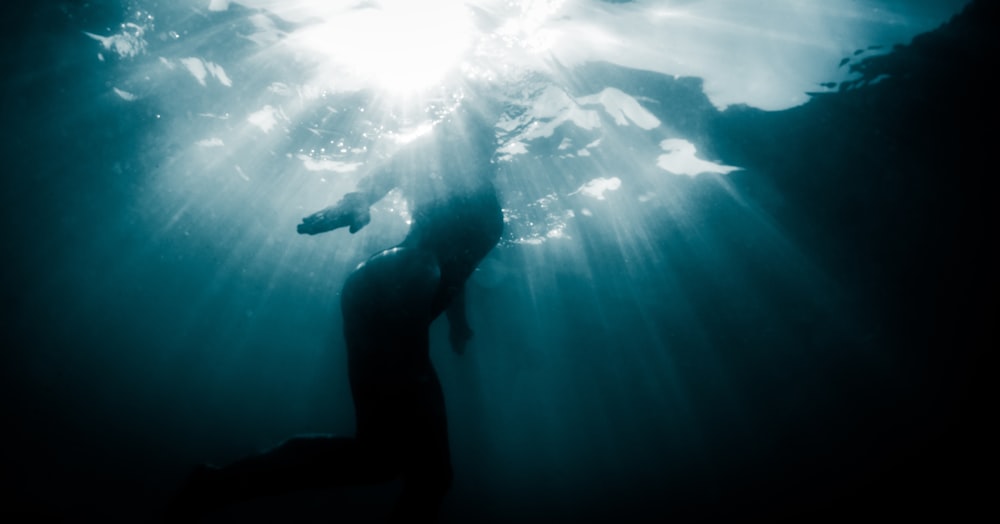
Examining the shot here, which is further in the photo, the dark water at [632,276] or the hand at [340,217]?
the dark water at [632,276]

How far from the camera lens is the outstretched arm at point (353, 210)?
272 centimetres

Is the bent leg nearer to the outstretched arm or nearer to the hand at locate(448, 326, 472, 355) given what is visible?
the outstretched arm

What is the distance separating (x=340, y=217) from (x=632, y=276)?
17.9 meters

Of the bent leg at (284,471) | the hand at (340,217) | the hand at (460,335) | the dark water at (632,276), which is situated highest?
the dark water at (632,276)

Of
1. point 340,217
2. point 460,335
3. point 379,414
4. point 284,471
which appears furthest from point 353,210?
point 460,335

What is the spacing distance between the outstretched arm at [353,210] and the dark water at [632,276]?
740cm

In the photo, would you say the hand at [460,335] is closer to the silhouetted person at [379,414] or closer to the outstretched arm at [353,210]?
the silhouetted person at [379,414]

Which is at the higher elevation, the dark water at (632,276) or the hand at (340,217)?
the dark water at (632,276)

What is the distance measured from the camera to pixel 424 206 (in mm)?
3561

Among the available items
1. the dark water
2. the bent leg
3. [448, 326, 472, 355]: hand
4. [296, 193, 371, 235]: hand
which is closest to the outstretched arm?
[296, 193, 371, 235]: hand

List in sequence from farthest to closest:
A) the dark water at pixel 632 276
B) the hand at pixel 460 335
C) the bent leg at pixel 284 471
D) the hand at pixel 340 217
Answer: the dark water at pixel 632 276, the hand at pixel 460 335, the hand at pixel 340 217, the bent leg at pixel 284 471

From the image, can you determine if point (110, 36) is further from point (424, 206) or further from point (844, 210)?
point (844, 210)

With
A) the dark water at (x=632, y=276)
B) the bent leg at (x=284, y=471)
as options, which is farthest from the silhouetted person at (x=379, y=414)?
the dark water at (x=632, y=276)

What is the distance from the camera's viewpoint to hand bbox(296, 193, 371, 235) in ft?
8.89
